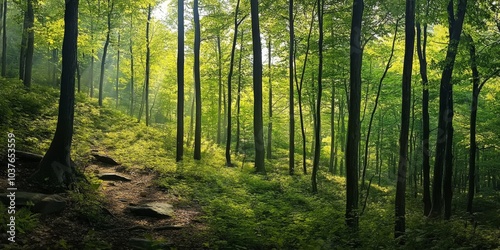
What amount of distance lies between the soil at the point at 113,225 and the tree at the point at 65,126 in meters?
0.54

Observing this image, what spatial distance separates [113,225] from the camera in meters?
7.91

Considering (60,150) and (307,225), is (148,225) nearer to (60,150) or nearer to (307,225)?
(60,150)

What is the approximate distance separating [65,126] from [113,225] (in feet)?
10.1

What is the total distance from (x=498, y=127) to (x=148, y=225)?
2489cm

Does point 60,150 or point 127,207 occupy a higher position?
point 60,150

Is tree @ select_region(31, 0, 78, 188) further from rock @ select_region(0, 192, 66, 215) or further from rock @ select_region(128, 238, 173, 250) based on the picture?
rock @ select_region(128, 238, 173, 250)

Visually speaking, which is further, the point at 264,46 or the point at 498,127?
the point at 264,46

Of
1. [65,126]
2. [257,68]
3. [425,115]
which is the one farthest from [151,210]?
[425,115]

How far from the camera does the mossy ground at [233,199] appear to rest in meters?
8.02

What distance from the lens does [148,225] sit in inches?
333

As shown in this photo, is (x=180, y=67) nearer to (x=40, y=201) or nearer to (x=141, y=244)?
(x=40, y=201)

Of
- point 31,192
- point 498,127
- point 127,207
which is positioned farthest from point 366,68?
point 31,192

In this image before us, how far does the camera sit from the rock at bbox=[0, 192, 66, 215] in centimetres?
694

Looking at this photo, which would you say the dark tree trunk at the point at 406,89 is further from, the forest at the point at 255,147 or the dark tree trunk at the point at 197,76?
the dark tree trunk at the point at 197,76
